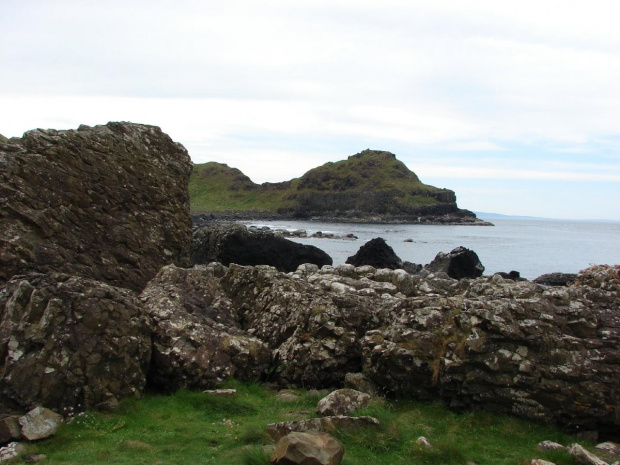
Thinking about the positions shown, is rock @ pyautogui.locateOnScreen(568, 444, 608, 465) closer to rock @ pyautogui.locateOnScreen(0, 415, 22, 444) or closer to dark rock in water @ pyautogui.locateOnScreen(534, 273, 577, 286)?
rock @ pyautogui.locateOnScreen(0, 415, 22, 444)

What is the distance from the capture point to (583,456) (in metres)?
8.16

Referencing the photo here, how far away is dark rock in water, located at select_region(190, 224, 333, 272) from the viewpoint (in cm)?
3350

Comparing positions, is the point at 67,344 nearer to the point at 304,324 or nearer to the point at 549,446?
the point at 304,324

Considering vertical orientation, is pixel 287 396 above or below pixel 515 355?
below

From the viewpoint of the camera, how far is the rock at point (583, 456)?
807cm

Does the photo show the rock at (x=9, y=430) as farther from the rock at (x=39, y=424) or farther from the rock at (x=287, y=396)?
the rock at (x=287, y=396)

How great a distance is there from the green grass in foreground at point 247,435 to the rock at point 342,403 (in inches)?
9.0

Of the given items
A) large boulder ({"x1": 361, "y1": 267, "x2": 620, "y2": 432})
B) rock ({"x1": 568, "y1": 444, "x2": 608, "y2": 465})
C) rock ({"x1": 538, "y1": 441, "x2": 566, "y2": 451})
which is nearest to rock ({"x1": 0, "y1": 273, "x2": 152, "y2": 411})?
large boulder ({"x1": 361, "y1": 267, "x2": 620, "y2": 432})

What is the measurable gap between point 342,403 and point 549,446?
11.2 ft

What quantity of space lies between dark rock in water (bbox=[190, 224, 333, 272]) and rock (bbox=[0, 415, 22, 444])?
24.4m

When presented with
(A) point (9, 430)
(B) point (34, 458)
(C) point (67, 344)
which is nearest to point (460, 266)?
(C) point (67, 344)

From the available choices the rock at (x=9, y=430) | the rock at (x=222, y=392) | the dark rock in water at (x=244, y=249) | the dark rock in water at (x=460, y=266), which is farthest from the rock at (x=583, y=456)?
the dark rock in water at (x=460, y=266)

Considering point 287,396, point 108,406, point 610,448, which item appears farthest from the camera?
point 287,396

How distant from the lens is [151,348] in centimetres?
1085
